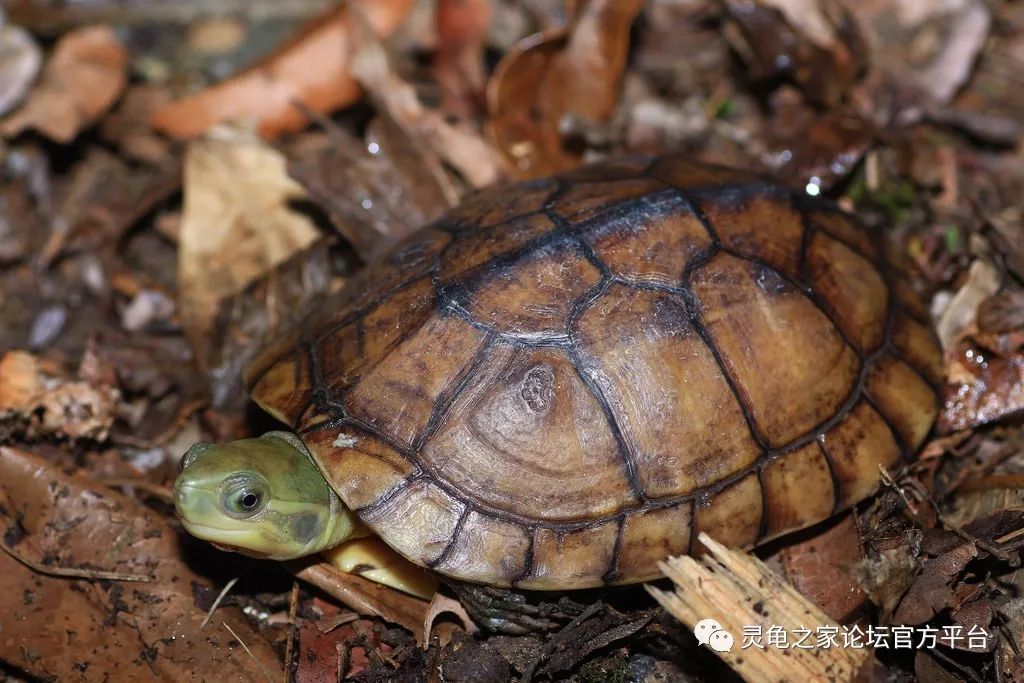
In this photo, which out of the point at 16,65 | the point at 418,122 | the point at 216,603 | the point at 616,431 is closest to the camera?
the point at 616,431

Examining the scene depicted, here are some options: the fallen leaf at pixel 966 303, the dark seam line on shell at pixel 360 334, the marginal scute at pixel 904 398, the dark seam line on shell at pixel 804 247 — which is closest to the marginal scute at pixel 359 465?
the dark seam line on shell at pixel 360 334

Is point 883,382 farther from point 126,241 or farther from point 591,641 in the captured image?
point 126,241

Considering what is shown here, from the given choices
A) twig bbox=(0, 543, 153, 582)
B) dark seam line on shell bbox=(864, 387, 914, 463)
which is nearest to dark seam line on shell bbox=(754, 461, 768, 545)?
dark seam line on shell bbox=(864, 387, 914, 463)

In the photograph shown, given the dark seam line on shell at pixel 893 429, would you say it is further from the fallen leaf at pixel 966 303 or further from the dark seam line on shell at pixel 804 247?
the fallen leaf at pixel 966 303

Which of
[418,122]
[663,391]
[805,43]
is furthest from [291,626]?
[805,43]

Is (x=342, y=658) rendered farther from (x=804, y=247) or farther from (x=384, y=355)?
(x=804, y=247)
